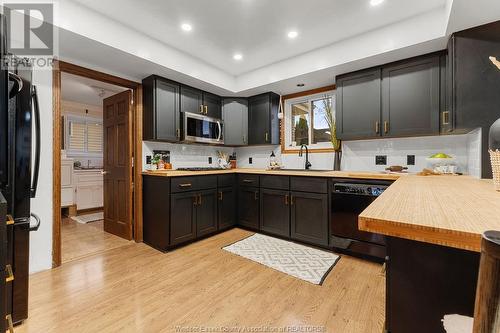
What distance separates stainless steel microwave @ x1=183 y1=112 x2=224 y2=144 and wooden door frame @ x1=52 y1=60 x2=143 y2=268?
0.61 metres

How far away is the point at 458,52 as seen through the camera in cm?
196

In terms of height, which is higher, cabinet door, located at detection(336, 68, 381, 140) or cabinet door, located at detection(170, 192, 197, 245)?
cabinet door, located at detection(336, 68, 381, 140)

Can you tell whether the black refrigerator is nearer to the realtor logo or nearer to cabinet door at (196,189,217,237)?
the realtor logo

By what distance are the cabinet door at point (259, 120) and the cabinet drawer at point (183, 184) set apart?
134 centimetres

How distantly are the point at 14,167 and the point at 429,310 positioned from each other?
7.22ft

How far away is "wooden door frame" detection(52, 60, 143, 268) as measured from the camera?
2.29m

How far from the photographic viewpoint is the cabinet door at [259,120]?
3.64m

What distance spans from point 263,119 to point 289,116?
18.0 inches

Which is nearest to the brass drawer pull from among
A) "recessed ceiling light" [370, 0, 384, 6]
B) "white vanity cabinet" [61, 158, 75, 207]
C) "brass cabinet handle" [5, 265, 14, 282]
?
"recessed ceiling light" [370, 0, 384, 6]

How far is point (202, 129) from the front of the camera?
335 centimetres

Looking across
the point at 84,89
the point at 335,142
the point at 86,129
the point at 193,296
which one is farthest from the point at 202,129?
the point at 86,129

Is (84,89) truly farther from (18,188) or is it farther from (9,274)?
(9,274)

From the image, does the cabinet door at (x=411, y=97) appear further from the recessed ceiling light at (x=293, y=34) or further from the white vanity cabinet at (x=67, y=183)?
the white vanity cabinet at (x=67, y=183)

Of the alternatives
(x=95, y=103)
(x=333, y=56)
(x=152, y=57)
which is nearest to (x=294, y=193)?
(x=333, y=56)
